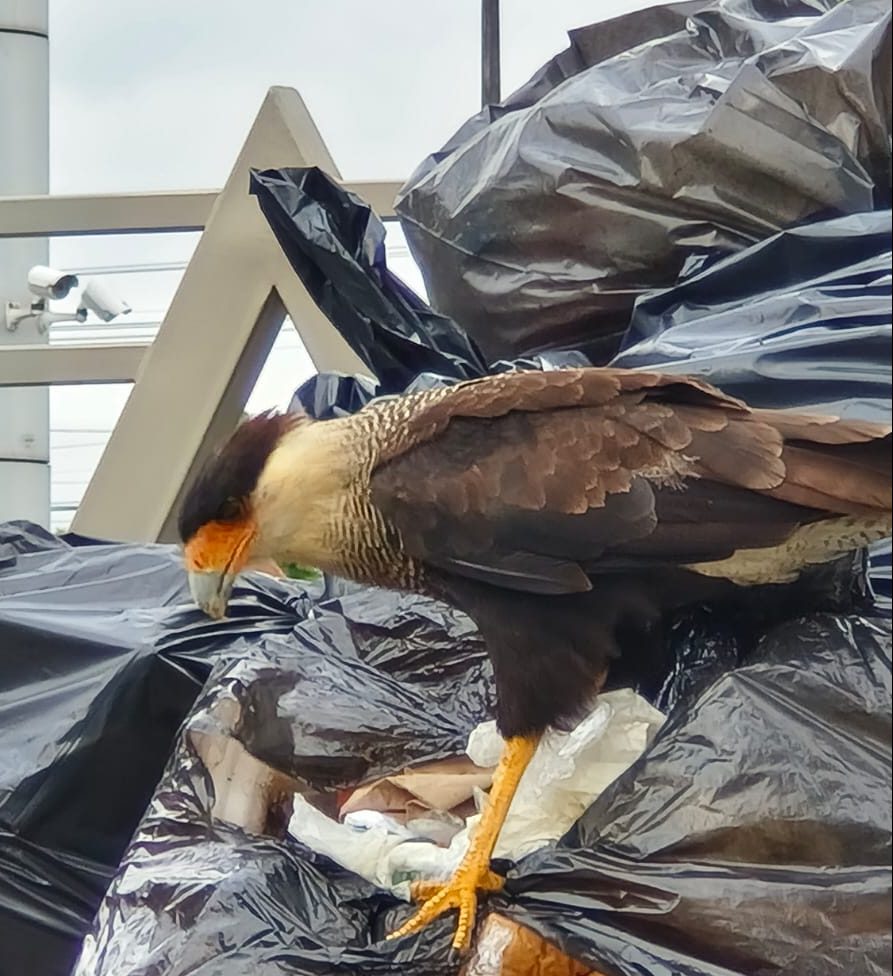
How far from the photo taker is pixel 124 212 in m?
2.00

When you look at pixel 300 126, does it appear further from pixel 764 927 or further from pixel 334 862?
pixel 764 927

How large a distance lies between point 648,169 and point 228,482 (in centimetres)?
40

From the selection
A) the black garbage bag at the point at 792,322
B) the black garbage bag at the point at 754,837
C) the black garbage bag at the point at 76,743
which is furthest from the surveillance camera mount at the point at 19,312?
the black garbage bag at the point at 754,837

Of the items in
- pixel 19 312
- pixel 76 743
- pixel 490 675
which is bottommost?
pixel 76 743

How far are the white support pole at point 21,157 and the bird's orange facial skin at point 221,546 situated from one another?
4.88ft

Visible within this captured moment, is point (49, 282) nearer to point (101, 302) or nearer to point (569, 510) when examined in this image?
point (101, 302)

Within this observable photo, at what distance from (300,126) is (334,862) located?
3.74 feet

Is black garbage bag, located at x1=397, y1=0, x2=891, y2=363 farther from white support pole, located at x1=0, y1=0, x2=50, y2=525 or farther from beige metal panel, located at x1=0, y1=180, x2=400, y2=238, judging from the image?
white support pole, located at x1=0, y1=0, x2=50, y2=525

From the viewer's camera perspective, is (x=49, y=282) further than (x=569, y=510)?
Yes

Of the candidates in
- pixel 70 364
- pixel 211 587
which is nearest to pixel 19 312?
pixel 70 364

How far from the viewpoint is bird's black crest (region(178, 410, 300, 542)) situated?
3.52ft

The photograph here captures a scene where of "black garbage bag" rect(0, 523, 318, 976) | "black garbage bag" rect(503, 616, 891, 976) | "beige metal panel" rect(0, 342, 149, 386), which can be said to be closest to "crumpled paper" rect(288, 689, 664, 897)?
"black garbage bag" rect(503, 616, 891, 976)

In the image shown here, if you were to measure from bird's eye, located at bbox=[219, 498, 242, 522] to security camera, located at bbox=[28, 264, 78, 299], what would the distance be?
1521 millimetres

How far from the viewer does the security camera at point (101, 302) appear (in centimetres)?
268
